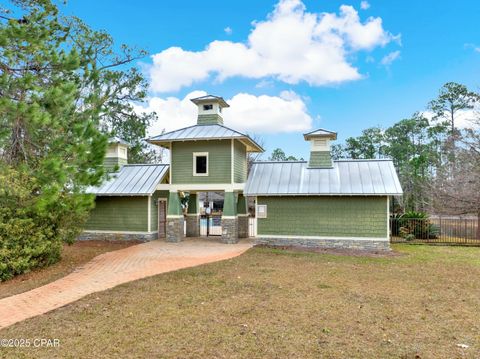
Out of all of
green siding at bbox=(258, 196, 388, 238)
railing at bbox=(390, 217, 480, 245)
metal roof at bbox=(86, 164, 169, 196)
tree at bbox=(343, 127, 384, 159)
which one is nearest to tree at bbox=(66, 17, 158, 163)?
metal roof at bbox=(86, 164, 169, 196)

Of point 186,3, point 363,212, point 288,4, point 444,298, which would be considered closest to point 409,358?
point 444,298

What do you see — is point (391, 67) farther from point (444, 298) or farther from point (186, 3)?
point (444, 298)

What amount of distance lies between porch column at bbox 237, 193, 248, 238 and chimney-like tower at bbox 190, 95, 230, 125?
4041mm

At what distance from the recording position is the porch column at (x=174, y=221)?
15930mm

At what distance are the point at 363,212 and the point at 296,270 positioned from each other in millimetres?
5836

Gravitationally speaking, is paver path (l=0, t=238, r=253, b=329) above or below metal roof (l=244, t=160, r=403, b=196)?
below

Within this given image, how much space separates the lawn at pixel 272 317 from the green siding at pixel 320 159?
7.03 metres

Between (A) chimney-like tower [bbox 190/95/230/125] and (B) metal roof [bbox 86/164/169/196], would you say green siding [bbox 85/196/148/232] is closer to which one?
(B) metal roof [bbox 86/164/169/196]

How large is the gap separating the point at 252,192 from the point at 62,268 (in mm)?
7979

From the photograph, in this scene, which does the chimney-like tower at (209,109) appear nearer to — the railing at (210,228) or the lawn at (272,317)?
the railing at (210,228)

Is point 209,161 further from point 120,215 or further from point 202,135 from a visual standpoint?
point 120,215

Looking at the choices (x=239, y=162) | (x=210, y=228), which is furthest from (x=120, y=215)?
(x=210, y=228)

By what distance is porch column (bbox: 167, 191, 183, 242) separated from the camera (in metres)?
15.9

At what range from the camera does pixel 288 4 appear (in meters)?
13.7
